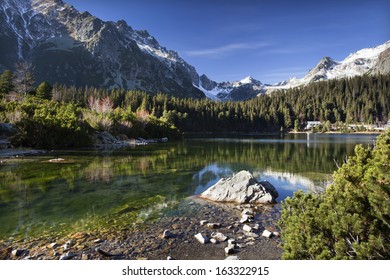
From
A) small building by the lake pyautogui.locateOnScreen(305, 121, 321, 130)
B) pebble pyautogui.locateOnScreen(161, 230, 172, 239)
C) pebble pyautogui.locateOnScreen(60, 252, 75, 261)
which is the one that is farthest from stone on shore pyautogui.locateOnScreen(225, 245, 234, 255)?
small building by the lake pyautogui.locateOnScreen(305, 121, 321, 130)

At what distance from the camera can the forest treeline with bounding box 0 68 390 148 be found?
145ft

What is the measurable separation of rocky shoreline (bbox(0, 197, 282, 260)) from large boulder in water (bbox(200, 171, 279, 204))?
2982 mm

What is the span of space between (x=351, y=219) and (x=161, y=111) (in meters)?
128

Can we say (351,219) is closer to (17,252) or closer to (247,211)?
(17,252)

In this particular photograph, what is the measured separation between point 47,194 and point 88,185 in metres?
2.92

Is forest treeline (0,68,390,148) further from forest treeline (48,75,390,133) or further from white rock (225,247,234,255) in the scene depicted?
white rock (225,247,234,255)

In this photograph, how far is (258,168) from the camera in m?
27.9

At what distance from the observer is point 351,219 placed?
4.52 metres

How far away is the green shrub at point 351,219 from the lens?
4355 mm

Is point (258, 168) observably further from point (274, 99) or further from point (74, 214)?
point (274, 99)

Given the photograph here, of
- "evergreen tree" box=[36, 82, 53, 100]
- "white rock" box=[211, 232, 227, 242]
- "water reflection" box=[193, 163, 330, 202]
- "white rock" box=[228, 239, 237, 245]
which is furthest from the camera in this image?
"evergreen tree" box=[36, 82, 53, 100]

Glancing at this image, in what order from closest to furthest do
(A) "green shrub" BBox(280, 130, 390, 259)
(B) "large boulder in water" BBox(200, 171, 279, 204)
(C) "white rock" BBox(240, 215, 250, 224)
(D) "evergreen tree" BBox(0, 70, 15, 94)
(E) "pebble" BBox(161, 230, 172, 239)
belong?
(A) "green shrub" BBox(280, 130, 390, 259) → (E) "pebble" BBox(161, 230, 172, 239) → (C) "white rock" BBox(240, 215, 250, 224) → (B) "large boulder in water" BBox(200, 171, 279, 204) → (D) "evergreen tree" BBox(0, 70, 15, 94)

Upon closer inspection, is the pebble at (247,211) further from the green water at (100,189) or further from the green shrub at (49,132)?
the green shrub at (49,132)
